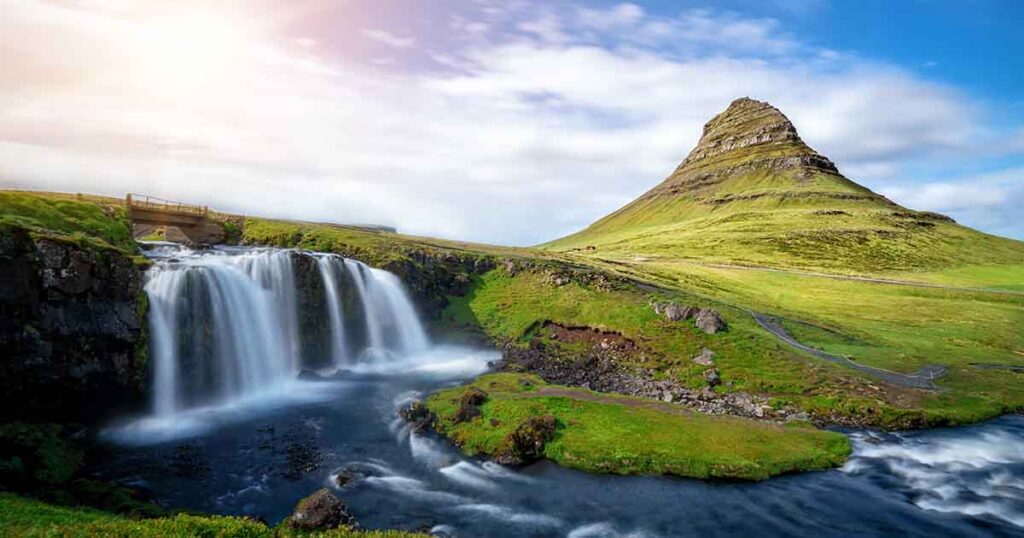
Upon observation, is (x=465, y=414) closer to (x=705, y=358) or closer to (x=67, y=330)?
(x=705, y=358)

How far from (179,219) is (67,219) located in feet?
80.7

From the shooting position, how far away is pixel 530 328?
2450 inches

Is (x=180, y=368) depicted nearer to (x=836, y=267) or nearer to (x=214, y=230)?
(x=214, y=230)

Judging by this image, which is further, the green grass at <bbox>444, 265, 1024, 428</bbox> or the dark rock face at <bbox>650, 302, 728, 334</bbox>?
the dark rock face at <bbox>650, 302, 728, 334</bbox>

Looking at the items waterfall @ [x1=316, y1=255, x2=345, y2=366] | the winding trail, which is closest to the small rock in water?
waterfall @ [x1=316, y1=255, x2=345, y2=366]

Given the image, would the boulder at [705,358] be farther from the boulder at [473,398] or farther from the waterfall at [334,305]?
the waterfall at [334,305]

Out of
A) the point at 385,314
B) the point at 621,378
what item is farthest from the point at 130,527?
the point at 385,314

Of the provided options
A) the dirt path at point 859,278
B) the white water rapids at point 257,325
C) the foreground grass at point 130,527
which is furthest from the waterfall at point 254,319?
the dirt path at point 859,278

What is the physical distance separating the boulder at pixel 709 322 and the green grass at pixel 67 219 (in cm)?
5256

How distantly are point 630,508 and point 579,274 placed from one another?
46.8m

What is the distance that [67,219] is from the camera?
134 ft

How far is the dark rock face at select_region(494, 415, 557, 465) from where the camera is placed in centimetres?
3238

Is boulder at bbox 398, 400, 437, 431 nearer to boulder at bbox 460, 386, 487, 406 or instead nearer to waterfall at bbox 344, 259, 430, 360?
boulder at bbox 460, 386, 487, 406

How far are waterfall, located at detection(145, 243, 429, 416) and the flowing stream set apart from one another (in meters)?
0.15
